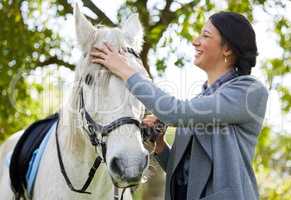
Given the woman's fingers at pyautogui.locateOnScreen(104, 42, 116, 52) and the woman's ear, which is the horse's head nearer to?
the woman's fingers at pyautogui.locateOnScreen(104, 42, 116, 52)

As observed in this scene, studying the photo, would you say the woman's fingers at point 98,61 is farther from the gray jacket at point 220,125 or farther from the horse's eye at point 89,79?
the gray jacket at point 220,125

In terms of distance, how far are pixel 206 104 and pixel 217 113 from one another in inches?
2.8

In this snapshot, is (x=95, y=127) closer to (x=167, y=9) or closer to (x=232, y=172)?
(x=232, y=172)

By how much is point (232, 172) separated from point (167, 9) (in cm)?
383

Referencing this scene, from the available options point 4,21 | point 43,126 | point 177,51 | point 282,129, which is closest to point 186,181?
point 43,126

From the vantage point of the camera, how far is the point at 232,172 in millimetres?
2766

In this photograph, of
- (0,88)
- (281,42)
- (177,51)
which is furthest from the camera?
(0,88)

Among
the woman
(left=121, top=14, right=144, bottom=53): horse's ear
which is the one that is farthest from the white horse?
the woman

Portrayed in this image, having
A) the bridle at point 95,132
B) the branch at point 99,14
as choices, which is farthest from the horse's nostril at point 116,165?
the branch at point 99,14

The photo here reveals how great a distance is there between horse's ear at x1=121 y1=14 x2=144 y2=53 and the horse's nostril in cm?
82

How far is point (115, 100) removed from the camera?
9.72 feet

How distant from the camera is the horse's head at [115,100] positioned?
2.79 meters

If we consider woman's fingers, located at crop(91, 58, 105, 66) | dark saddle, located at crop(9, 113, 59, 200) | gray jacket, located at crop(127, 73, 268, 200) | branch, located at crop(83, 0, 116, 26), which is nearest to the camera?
gray jacket, located at crop(127, 73, 268, 200)

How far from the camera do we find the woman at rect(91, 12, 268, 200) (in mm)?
2801
